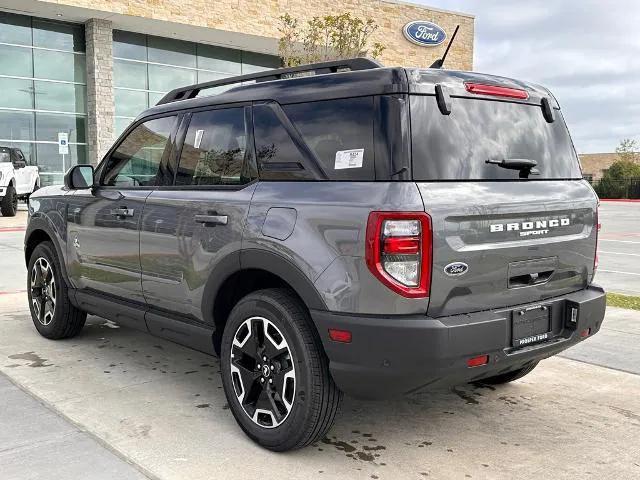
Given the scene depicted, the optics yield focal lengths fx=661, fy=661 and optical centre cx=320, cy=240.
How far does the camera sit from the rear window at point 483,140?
3107 mm

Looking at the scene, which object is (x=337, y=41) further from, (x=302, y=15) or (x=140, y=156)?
(x=140, y=156)

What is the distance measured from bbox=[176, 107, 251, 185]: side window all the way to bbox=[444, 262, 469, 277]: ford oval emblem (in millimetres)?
1308

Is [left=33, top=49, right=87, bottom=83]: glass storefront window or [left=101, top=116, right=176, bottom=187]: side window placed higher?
[left=33, top=49, right=87, bottom=83]: glass storefront window

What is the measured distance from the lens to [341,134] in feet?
10.7

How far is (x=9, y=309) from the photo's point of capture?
6.91 meters

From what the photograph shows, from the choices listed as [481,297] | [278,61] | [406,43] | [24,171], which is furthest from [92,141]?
[481,297]

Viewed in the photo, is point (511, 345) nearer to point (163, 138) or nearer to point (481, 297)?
point (481, 297)

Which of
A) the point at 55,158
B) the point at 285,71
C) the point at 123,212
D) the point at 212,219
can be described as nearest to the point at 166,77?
the point at 55,158

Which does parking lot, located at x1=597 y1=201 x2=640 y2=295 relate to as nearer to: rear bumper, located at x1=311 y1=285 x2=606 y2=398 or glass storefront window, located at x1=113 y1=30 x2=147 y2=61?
rear bumper, located at x1=311 y1=285 x2=606 y2=398

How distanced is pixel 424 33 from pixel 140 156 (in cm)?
3402

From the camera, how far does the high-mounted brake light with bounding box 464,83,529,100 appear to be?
3.37 meters

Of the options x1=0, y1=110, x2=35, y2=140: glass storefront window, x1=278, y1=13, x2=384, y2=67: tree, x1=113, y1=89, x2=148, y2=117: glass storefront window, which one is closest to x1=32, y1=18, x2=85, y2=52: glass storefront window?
x1=113, y1=89, x2=148, y2=117: glass storefront window

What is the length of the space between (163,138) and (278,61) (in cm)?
3102

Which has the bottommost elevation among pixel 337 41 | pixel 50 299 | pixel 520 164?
pixel 50 299
